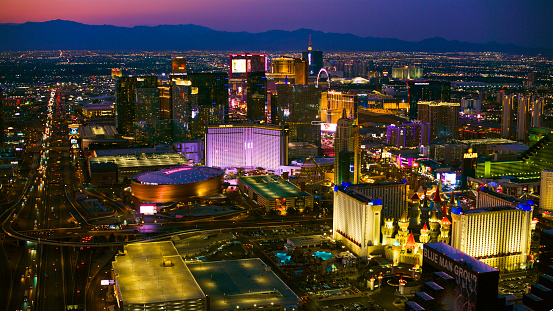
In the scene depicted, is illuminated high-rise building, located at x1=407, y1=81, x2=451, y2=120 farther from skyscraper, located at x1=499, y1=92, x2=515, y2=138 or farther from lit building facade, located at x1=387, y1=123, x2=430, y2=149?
lit building facade, located at x1=387, y1=123, x2=430, y2=149

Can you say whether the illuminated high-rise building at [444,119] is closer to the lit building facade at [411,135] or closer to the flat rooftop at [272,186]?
the lit building facade at [411,135]

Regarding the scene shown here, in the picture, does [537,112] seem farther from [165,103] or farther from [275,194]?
[165,103]

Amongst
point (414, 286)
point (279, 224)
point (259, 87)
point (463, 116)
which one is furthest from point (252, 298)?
point (463, 116)

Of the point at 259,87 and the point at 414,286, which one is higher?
the point at 259,87

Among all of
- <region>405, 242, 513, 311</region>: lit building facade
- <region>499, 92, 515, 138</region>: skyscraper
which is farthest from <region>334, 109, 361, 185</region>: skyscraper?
<region>499, 92, 515, 138</region>: skyscraper

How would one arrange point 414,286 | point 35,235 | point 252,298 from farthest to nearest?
point 35,235 → point 414,286 → point 252,298

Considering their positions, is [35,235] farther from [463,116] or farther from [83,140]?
[463,116]

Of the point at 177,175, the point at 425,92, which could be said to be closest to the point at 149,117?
the point at 177,175
